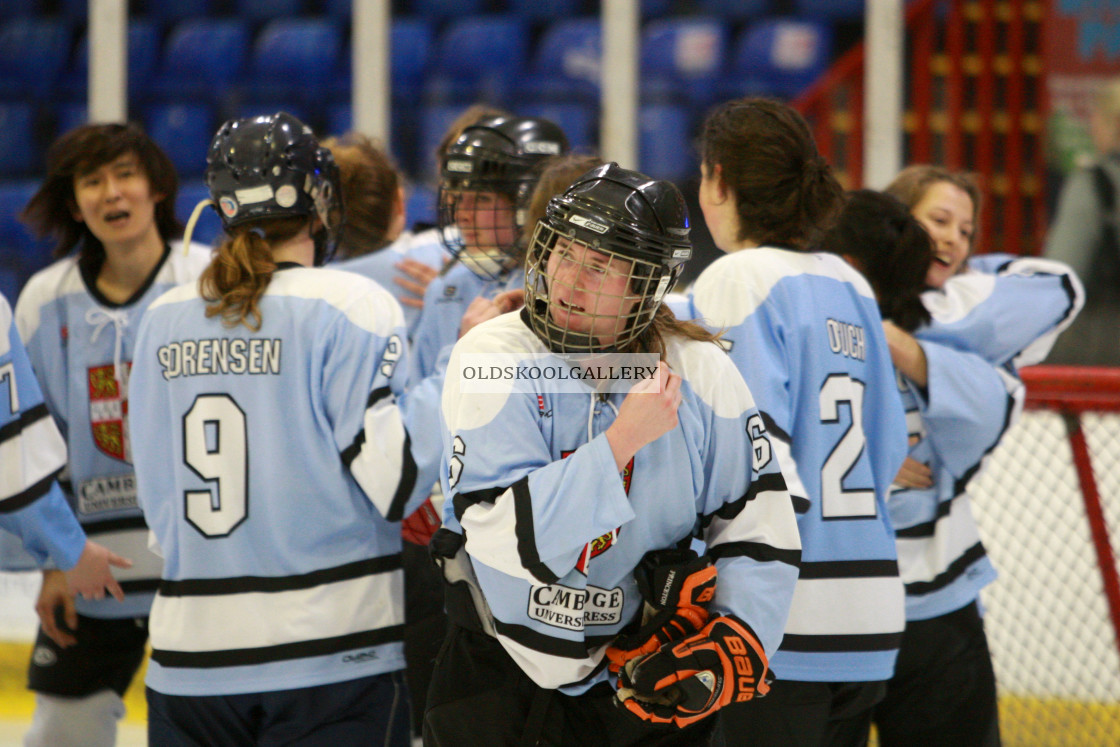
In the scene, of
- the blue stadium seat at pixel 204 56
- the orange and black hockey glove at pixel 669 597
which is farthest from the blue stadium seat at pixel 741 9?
the orange and black hockey glove at pixel 669 597

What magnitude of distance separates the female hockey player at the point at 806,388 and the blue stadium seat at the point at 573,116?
3.26 meters

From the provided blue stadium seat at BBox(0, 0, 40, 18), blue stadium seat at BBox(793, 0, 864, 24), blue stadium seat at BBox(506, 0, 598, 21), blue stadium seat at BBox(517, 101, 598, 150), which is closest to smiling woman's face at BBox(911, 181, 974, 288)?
blue stadium seat at BBox(517, 101, 598, 150)

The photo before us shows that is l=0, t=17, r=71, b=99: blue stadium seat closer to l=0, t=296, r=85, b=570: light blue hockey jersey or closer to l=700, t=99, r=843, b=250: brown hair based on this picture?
l=0, t=296, r=85, b=570: light blue hockey jersey

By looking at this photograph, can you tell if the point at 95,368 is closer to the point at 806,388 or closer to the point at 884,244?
the point at 806,388

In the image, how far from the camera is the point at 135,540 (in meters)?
2.15

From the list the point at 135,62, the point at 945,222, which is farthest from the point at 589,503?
the point at 135,62

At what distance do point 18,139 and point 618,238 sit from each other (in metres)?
5.40

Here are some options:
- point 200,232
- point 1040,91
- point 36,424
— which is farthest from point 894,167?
point 36,424

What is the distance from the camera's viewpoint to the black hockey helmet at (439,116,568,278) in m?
1.98

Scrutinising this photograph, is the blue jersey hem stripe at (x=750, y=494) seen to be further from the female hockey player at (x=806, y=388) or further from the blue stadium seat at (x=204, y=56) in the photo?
the blue stadium seat at (x=204, y=56)

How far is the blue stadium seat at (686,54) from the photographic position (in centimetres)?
532

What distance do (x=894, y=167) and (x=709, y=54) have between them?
4.55ft

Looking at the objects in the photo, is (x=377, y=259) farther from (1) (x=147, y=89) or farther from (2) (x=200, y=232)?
(1) (x=147, y=89)

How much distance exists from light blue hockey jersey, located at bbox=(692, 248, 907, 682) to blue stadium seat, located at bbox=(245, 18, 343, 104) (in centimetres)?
477
